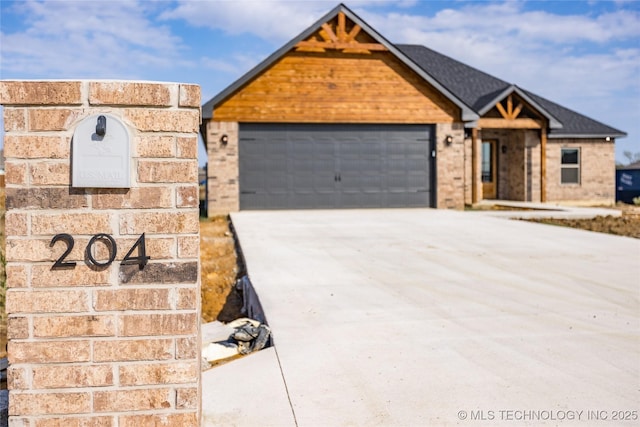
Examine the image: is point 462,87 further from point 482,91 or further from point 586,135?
point 586,135

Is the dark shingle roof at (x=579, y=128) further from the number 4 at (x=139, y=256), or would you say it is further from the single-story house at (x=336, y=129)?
the number 4 at (x=139, y=256)

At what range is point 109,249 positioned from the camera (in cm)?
262

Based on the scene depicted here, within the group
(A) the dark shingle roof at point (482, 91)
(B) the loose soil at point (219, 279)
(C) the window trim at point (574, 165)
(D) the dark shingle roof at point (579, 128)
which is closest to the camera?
(B) the loose soil at point (219, 279)

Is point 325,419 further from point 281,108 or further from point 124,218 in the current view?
point 281,108

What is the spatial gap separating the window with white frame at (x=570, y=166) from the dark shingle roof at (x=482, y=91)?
28.6 inches

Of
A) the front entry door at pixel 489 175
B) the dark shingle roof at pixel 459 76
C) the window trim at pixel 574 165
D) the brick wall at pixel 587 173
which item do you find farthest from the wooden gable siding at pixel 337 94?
the window trim at pixel 574 165

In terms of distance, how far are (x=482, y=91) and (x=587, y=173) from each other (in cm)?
517

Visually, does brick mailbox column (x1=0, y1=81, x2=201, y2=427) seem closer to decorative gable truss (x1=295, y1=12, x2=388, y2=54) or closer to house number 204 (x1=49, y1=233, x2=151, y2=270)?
house number 204 (x1=49, y1=233, x2=151, y2=270)

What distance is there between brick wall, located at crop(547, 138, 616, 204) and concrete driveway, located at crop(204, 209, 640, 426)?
13260 mm

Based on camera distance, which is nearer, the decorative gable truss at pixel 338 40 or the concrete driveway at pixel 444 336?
the concrete driveway at pixel 444 336

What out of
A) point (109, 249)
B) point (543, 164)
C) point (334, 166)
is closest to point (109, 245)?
point (109, 249)

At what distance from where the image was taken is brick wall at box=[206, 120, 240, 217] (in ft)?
56.0

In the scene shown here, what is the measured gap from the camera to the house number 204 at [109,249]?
257 centimetres

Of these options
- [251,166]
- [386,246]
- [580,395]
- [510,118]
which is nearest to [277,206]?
[251,166]
